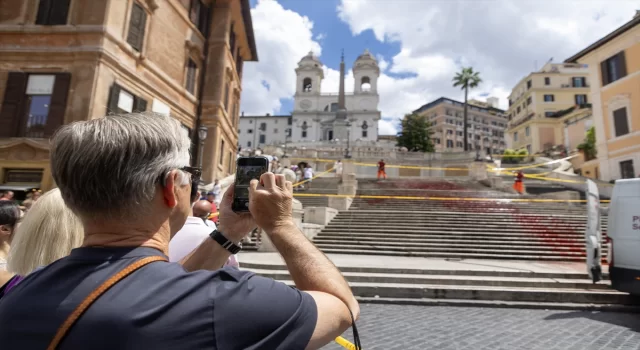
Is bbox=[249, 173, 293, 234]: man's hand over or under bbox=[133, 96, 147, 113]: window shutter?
under

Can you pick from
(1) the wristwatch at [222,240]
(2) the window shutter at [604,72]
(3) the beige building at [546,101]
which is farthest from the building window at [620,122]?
(1) the wristwatch at [222,240]

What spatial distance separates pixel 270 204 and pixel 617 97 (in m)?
31.6

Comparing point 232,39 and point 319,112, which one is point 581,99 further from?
point 232,39

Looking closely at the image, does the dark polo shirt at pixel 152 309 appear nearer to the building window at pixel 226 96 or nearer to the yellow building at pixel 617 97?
the building window at pixel 226 96

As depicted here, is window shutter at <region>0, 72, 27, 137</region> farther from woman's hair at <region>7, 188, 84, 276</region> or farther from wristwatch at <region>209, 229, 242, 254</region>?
wristwatch at <region>209, 229, 242, 254</region>

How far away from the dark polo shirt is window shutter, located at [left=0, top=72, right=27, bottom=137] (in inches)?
651

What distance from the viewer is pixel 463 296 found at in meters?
7.38

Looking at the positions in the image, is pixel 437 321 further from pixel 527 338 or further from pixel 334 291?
pixel 334 291

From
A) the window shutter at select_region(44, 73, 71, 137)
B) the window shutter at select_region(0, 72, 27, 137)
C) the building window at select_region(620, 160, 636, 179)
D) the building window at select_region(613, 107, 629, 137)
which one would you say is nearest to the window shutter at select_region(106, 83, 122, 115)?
the window shutter at select_region(44, 73, 71, 137)

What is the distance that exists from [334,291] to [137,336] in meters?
0.64

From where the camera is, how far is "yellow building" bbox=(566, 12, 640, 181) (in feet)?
76.2

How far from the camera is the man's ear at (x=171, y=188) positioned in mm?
1315

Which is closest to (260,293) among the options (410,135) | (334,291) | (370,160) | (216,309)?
(216,309)

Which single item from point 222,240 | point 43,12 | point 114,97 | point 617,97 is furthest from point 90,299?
point 617,97
